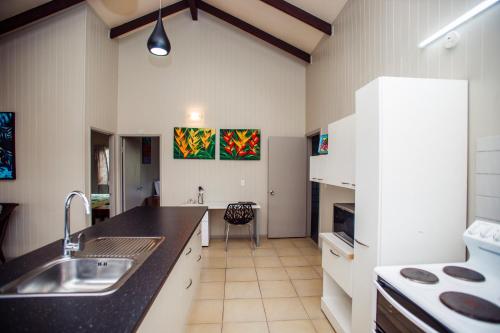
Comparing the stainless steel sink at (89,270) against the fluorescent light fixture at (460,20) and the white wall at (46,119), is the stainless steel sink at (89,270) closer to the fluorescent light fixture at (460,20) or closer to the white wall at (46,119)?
the fluorescent light fixture at (460,20)

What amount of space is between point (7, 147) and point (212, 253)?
137 inches

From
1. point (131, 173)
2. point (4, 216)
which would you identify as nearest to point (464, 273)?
point (4, 216)

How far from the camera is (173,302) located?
4.31ft

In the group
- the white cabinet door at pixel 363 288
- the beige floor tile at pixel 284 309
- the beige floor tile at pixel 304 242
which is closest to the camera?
the white cabinet door at pixel 363 288

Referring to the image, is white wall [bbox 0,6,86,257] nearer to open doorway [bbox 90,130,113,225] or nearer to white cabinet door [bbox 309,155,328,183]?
open doorway [bbox 90,130,113,225]

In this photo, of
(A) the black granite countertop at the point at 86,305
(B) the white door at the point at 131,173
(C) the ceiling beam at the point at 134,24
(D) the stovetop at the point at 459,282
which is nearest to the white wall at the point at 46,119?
(C) the ceiling beam at the point at 134,24

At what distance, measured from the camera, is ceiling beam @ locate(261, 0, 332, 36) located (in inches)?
127

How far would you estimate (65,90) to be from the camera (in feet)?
10.8

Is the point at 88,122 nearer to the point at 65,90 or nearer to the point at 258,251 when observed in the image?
the point at 65,90

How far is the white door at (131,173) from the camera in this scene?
4484 mm

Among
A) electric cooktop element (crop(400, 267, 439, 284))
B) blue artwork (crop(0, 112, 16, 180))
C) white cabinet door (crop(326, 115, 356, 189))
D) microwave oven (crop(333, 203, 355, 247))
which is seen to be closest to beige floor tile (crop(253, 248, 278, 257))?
microwave oven (crop(333, 203, 355, 247))

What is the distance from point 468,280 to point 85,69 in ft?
15.2

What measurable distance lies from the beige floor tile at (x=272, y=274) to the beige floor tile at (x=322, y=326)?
81 cm

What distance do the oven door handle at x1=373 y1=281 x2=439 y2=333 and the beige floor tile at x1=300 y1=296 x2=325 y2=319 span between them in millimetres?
1218
